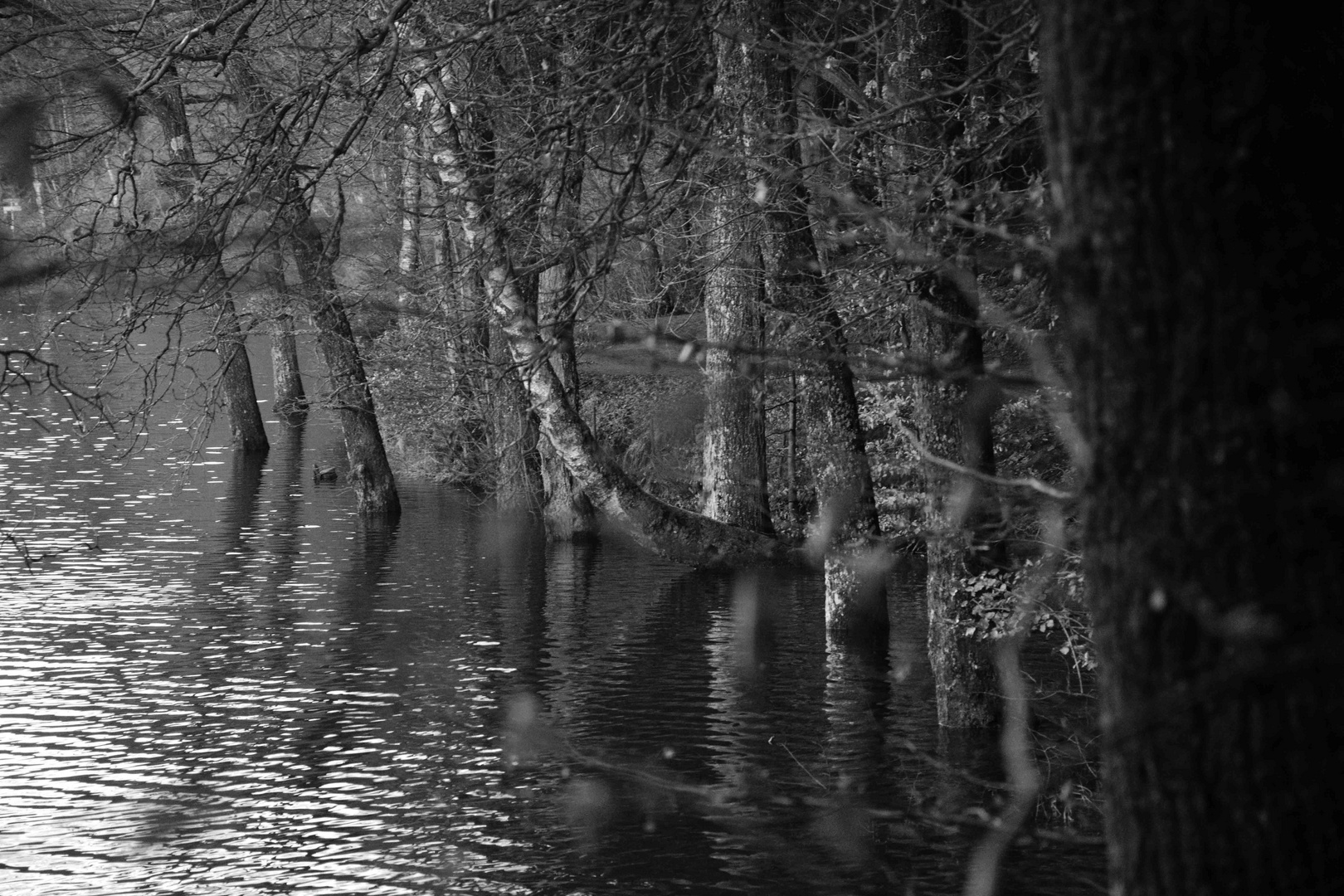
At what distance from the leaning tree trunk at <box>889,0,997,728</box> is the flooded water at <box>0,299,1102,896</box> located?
1.68 feet

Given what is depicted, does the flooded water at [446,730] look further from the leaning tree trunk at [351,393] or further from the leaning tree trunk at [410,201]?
the leaning tree trunk at [410,201]

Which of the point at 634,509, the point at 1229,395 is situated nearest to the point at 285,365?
the point at 634,509

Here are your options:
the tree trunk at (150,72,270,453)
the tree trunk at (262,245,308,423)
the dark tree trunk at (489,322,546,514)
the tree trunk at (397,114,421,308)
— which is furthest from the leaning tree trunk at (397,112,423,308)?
the tree trunk at (150,72,270,453)

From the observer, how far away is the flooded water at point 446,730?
380 inches

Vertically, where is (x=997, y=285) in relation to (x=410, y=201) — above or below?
below

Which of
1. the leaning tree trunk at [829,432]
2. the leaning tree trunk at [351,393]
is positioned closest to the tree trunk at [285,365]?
the leaning tree trunk at [351,393]

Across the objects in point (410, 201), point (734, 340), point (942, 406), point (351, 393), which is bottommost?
point (942, 406)

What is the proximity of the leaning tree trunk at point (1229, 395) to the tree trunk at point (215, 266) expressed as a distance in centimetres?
506

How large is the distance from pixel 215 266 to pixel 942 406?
602 cm

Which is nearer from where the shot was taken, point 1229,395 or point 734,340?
point 1229,395

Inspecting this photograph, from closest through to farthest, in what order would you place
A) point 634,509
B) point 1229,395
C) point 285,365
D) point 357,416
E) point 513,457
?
point 1229,395, point 634,509, point 357,416, point 513,457, point 285,365

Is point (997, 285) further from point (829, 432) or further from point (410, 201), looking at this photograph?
point (410, 201)

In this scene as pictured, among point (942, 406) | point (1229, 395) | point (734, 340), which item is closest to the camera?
point (1229, 395)

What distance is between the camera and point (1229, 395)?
111 inches
